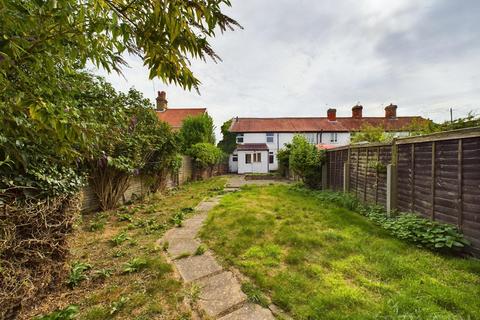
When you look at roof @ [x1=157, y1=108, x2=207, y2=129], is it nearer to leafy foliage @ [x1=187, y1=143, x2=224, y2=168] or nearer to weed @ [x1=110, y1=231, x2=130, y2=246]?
leafy foliage @ [x1=187, y1=143, x2=224, y2=168]

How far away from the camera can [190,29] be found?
1266 mm

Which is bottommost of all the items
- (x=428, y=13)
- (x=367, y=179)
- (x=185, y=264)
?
(x=185, y=264)

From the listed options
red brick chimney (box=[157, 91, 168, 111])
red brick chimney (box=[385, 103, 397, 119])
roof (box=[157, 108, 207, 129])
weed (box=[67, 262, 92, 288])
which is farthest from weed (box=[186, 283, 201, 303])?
red brick chimney (box=[385, 103, 397, 119])

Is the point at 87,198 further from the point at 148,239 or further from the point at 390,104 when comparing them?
the point at 390,104

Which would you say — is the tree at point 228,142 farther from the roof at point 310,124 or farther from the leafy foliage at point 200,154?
the leafy foliage at point 200,154

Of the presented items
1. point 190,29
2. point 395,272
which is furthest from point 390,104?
point 190,29

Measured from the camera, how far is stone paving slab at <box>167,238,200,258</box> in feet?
12.3

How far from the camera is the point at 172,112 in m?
27.9

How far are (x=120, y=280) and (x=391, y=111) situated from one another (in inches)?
1255

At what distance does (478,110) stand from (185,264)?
20.5 feet

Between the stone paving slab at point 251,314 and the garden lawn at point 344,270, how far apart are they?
0.21 meters

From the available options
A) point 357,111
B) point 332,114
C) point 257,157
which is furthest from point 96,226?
point 357,111

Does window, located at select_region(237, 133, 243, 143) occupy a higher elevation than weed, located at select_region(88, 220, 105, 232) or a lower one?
higher

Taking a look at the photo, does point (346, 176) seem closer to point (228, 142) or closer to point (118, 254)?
point (118, 254)
